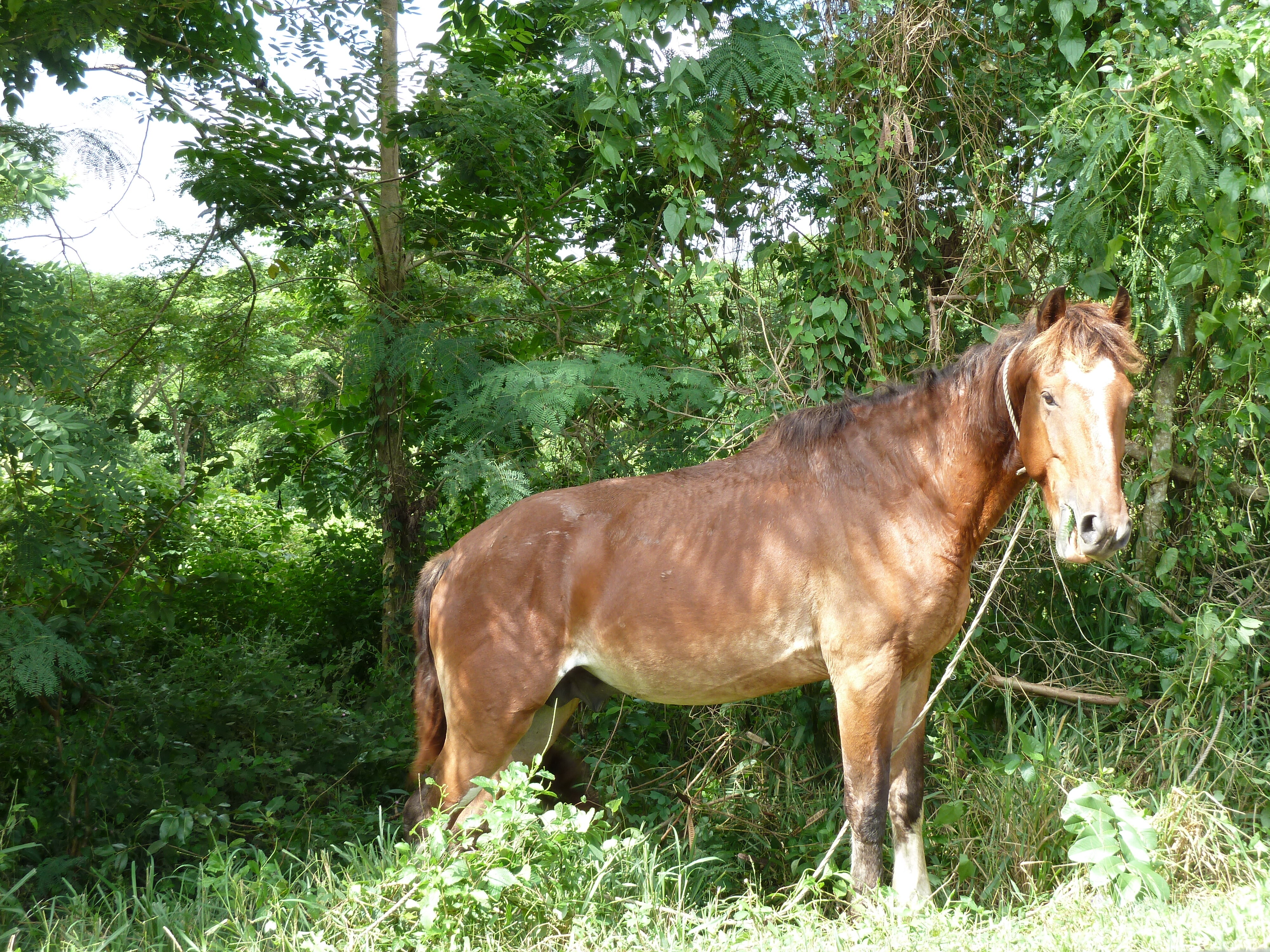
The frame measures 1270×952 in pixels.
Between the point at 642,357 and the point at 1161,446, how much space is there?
9.54 ft

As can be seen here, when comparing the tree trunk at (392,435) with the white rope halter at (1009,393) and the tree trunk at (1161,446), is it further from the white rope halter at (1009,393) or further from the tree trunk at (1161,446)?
the tree trunk at (1161,446)

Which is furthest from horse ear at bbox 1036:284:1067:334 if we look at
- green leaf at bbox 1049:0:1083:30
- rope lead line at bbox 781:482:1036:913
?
green leaf at bbox 1049:0:1083:30

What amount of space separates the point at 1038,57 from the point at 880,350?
177 centimetres

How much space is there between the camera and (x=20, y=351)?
4141 millimetres

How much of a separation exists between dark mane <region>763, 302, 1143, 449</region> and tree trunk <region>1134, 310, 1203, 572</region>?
1.59 meters

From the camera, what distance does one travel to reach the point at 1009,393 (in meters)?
3.44

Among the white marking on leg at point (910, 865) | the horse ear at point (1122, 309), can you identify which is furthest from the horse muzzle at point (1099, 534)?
the white marking on leg at point (910, 865)

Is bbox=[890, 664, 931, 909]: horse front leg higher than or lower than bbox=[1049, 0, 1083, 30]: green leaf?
lower

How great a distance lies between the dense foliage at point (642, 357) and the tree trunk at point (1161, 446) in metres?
0.02

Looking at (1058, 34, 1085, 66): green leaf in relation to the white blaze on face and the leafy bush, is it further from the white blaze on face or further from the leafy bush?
the leafy bush

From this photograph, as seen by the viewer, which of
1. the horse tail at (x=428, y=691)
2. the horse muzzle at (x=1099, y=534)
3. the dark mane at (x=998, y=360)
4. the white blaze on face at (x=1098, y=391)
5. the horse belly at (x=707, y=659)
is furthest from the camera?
the horse tail at (x=428, y=691)

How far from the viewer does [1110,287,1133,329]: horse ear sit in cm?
339

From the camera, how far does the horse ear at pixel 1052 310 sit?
→ 10.8 feet

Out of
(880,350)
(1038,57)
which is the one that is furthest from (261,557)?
(1038,57)
